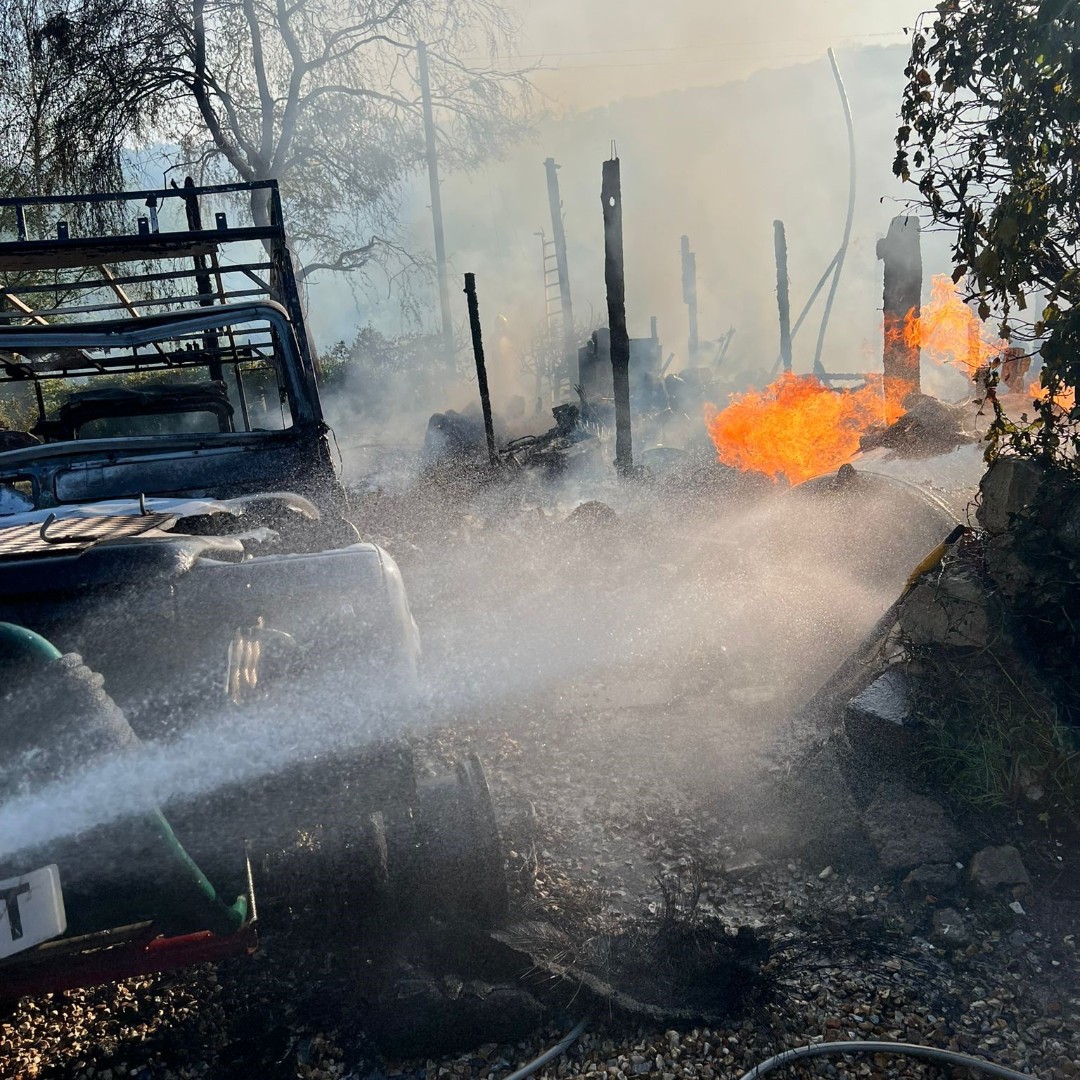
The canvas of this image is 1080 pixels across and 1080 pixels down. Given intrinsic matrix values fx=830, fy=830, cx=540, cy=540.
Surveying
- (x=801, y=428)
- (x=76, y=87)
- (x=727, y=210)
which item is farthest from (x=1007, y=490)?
(x=727, y=210)

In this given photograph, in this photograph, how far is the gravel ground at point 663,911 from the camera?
2795 millimetres

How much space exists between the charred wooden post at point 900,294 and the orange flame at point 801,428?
266 millimetres

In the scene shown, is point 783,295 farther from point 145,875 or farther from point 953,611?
point 145,875

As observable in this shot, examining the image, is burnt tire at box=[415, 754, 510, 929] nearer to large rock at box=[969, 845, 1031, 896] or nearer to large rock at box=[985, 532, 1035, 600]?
large rock at box=[969, 845, 1031, 896]

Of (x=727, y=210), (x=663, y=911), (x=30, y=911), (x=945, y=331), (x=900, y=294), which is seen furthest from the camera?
(x=727, y=210)

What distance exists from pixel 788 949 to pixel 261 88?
18.7 meters

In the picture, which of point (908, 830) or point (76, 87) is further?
point (76, 87)

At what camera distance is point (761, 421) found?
12.3 metres

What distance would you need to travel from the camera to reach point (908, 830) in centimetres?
394

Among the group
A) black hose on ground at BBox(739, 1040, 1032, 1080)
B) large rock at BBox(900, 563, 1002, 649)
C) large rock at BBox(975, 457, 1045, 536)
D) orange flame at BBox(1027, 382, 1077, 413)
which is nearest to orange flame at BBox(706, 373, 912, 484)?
orange flame at BBox(1027, 382, 1077, 413)

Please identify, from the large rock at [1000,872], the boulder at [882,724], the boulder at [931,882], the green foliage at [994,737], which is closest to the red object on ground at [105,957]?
the boulder at [931,882]

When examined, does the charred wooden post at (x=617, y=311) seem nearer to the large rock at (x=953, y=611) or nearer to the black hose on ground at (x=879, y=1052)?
the large rock at (x=953, y=611)

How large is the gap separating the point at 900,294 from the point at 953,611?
956 cm

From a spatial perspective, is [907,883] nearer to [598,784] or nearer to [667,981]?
[667,981]
